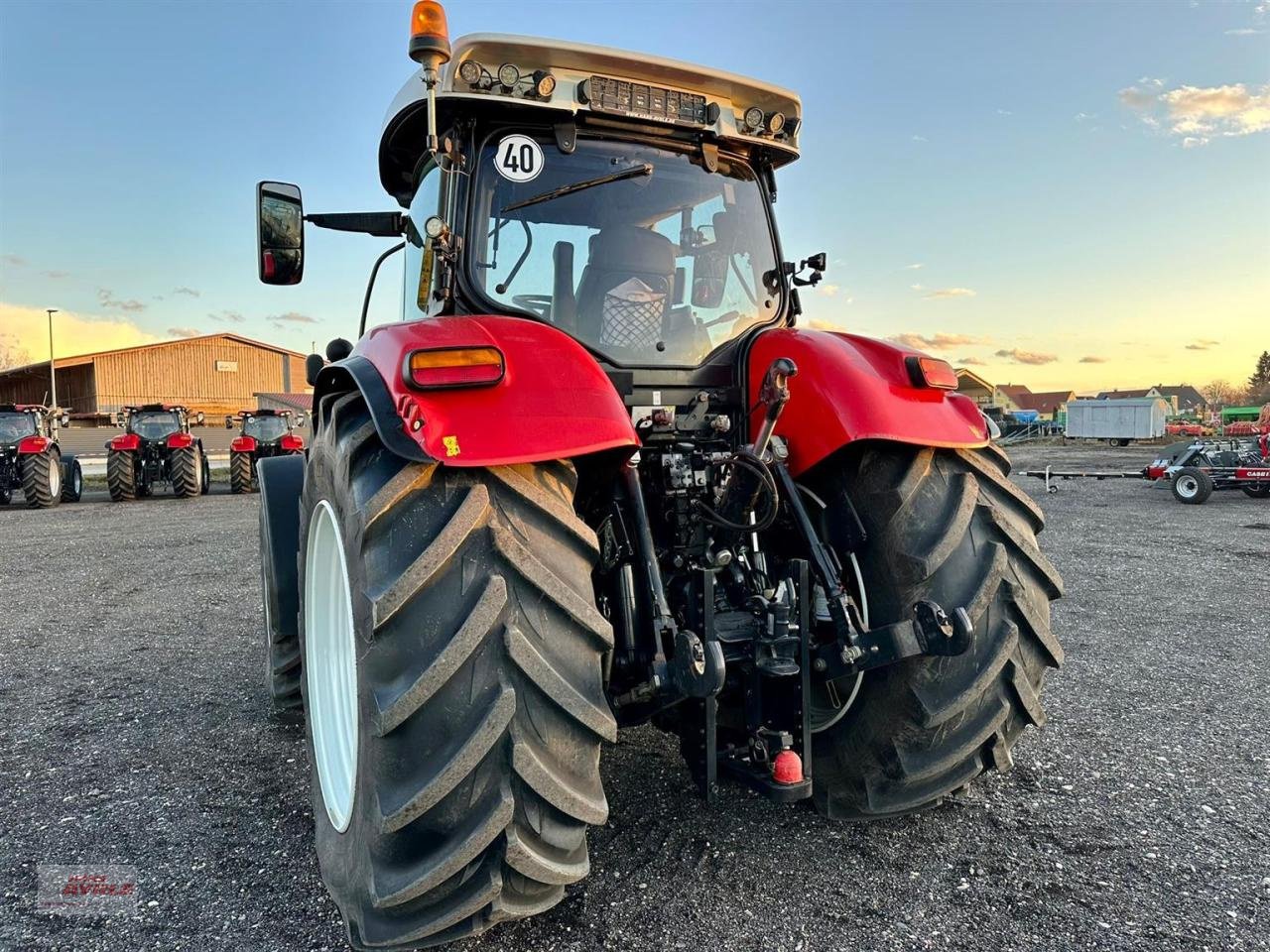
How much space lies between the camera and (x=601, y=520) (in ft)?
8.19

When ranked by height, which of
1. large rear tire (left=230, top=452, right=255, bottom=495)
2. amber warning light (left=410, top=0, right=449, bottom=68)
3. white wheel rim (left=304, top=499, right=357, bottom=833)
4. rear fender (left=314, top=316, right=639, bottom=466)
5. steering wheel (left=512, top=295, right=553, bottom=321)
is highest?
amber warning light (left=410, top=0, right=449, bottom=68)

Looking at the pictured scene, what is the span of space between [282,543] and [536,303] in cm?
152

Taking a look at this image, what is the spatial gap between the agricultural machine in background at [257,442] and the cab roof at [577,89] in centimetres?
1493

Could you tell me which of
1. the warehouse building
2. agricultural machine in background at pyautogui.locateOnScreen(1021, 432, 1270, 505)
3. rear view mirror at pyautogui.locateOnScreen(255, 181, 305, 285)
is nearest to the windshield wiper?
rear view mirror at pyautogui.locateOnScreen(255, 181, 305, 285)

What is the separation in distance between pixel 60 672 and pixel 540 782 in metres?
4.26

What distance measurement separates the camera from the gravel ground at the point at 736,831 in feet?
6.94

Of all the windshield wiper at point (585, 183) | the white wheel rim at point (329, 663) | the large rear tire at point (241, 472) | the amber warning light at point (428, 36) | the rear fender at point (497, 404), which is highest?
the amber warning light at point (428, 36)

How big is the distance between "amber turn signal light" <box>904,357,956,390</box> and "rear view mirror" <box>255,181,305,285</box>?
2.17 meters

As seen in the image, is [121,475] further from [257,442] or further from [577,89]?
[577,89]

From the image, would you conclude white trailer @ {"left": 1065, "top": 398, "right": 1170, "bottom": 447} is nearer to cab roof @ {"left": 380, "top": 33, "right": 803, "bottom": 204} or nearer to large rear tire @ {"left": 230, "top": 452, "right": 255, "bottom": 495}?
large rear tire @ {"left": 230, "top": 452, "right": 255, "bottom": 495}

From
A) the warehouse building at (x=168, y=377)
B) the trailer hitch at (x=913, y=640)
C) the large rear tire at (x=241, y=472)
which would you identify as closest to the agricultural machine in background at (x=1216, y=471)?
the trailer hitch at (x=913, y=640)

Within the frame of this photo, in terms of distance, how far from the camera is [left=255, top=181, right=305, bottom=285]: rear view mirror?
2.94m

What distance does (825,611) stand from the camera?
228cm

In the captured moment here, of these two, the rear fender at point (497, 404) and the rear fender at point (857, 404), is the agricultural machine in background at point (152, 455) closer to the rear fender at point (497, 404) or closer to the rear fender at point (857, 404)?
the rear fender at point (497, 404)
